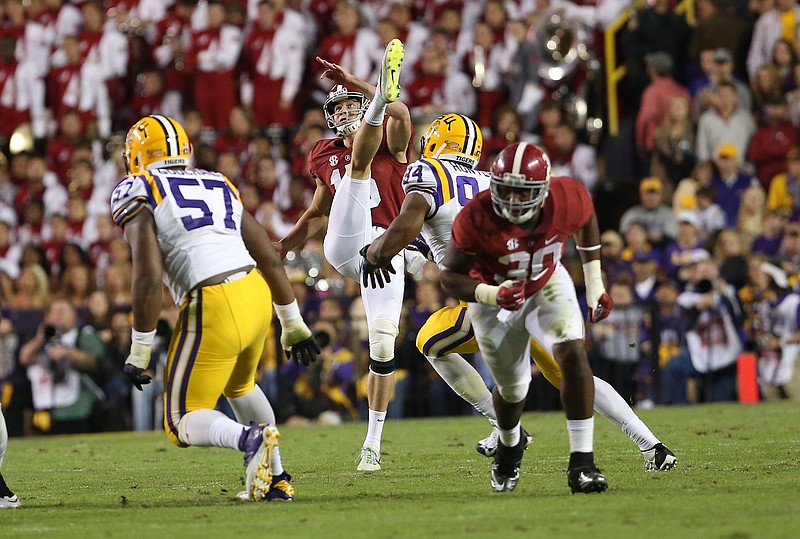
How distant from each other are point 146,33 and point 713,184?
8.17 m

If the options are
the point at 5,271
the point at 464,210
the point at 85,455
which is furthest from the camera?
the point at 5,271

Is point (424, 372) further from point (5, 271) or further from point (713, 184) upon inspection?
point (5, 271)

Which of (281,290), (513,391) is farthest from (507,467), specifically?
(281,290)

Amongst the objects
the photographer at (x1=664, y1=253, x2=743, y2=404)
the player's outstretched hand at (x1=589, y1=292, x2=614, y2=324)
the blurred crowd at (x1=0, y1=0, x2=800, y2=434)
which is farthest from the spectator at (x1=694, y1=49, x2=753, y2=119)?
the player's outstretched hand at (x1=589, y1=292, x2=614, y2=324)

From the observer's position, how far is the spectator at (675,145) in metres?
15.2

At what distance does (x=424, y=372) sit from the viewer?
13672mm

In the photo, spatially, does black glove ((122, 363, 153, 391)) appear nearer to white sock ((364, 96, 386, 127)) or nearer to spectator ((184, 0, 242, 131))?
white sock ((364, 96, 386, 127))

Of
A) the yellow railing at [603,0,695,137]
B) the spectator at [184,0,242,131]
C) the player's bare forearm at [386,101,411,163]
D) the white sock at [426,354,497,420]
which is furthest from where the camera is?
the spectator at [184,0,242,131]

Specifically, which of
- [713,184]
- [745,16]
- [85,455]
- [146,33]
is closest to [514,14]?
[745,16]

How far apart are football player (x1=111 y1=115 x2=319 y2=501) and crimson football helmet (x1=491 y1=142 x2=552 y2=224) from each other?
4.04 feet

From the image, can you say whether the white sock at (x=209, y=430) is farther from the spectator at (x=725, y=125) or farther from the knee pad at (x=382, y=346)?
the spectator at (x=725, y=125)

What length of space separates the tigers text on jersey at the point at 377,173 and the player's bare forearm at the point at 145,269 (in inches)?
106

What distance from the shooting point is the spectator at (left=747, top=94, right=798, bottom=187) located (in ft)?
48.6

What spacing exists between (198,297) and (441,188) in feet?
6.19
